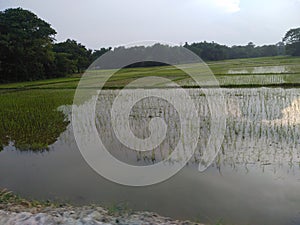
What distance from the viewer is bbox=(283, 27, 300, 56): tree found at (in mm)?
41250

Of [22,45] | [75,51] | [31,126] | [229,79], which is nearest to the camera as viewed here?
[31,126]

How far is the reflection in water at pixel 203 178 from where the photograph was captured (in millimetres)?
2779

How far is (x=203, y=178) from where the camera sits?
3432 mm

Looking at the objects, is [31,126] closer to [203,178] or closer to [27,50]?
[203,178]

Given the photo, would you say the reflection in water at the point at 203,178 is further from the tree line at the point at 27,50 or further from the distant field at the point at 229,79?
the tree line at the point at 27,50

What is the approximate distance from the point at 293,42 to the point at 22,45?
132 ft

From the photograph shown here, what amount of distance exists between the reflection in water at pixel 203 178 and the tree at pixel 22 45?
18783 mm

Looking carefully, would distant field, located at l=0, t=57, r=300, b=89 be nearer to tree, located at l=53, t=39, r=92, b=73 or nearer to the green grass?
the green grass

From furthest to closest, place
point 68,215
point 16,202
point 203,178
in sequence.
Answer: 1. point 203,178
2. point 16,202
3. point 68,215

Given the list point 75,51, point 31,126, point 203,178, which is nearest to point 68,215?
point 203,178

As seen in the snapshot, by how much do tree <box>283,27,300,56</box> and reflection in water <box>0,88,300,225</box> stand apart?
137 ft

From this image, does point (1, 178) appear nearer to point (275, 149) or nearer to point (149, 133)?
point (149, 133)

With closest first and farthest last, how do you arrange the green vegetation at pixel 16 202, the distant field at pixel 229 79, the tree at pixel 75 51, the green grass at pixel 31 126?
the green vegetation at pixel 16 202 < the green grass at pixel 31 126 < the distant field at pixel 229 79 < the tree at pixel 75 51

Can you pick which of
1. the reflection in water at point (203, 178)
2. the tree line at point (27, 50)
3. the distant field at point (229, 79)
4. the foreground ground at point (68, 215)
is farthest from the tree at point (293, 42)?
the foreground ground at point (68, 215)
